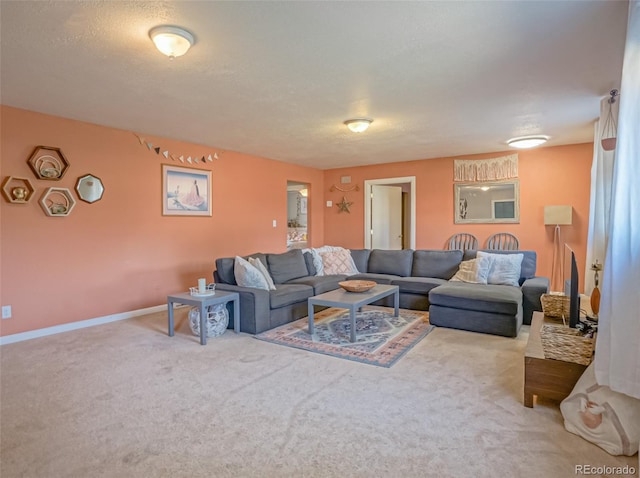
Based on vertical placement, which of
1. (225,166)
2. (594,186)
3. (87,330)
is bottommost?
(87,330)

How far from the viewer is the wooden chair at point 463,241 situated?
6266 mm

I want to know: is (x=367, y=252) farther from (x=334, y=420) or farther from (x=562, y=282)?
(x=334, y=420)

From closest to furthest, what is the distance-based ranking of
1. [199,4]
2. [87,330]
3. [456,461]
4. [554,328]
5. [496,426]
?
[456,461]
[199,4]
[496,426]
[554,328]
[87,330]

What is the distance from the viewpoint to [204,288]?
3.81m

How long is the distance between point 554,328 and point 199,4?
317 centimetres

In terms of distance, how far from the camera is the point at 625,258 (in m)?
1.83

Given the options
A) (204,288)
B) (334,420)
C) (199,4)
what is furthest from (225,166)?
(334,420)

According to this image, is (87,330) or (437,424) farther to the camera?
(87,330)

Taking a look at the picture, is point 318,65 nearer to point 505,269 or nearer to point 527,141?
point 505,269

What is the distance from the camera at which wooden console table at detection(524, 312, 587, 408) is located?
221 cm

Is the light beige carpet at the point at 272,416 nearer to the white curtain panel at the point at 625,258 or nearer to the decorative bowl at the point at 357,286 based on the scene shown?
the white curtain panel at the point at 625,258

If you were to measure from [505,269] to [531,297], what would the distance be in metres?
0.52

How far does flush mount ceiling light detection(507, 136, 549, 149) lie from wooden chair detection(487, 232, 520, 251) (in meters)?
1.48

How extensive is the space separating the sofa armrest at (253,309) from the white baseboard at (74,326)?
155cm
